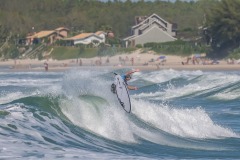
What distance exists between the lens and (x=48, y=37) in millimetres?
86625

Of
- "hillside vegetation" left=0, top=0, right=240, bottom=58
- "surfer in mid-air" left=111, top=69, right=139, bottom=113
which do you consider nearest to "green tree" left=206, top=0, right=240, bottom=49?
"hillside vegetation" left=0, top=0, right=240, bottom=58

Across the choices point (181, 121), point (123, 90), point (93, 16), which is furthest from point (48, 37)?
A: point (123, 90)

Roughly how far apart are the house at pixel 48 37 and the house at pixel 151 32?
845 cm

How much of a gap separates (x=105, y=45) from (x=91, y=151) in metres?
61.1

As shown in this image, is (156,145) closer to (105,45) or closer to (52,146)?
(52,146)

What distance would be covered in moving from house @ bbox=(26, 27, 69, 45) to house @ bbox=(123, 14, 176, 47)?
8.45m

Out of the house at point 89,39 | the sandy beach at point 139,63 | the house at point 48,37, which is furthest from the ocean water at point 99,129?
the house at point 48,37

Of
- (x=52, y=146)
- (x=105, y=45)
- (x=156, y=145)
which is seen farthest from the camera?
(x=105, y=45)

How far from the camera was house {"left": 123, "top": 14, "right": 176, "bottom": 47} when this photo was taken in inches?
3113

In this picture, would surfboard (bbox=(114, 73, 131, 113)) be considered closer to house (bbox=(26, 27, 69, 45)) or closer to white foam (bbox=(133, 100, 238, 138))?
white foam (bbox=(133, 100, 238, 138))

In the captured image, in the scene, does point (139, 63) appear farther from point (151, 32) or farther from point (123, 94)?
point (123, 94)


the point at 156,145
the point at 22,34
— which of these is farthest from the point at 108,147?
the point at 22,34

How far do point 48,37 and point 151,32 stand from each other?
12.9m

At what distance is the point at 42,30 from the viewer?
98.1m
